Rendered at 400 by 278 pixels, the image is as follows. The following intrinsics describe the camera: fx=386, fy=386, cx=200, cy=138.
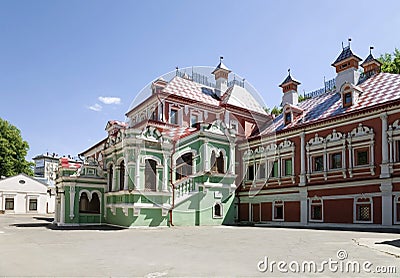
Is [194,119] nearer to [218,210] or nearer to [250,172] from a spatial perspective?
[250,172]

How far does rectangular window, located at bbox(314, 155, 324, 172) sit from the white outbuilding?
3570 cm

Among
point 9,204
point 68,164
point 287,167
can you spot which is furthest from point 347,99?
point 9,204

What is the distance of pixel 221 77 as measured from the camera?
32.9 metres

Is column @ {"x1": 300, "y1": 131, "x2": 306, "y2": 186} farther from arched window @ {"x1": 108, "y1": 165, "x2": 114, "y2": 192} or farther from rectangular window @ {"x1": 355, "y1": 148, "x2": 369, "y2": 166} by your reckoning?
arched window @ {"x1": 108, "y1": 165, "x2": 114, "y2": 192}

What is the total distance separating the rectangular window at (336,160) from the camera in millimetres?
22312

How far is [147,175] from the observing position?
21.7 metres

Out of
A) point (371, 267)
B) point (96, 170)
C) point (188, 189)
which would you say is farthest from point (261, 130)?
point (371, 267)

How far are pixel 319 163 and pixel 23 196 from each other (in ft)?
120

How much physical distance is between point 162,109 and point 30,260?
19.7 meters

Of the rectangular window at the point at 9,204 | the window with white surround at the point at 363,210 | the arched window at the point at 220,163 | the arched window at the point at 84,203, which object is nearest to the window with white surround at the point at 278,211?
the arched window at the point at 220,163

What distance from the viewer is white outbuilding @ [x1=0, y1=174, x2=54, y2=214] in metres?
44.5

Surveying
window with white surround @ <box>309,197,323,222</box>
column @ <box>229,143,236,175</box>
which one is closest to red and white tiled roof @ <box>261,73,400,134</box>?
column @ <box>229,143,236,175</box>

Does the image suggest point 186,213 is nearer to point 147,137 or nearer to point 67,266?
point 147,137

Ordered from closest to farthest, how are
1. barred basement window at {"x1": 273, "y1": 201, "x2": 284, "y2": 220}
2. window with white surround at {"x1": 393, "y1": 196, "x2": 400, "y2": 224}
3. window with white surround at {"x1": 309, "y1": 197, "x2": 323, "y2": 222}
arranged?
window with white surround at {"x1": 393, "y1": 196, "x2": 400, "y2": 224}, window with white surround at {"x1": 309, "y1": 197, "x2": 323, "y2": 222}, barred basement window at {"x1": 273, "y1": 201, "x2": 284, "y2": 220}
